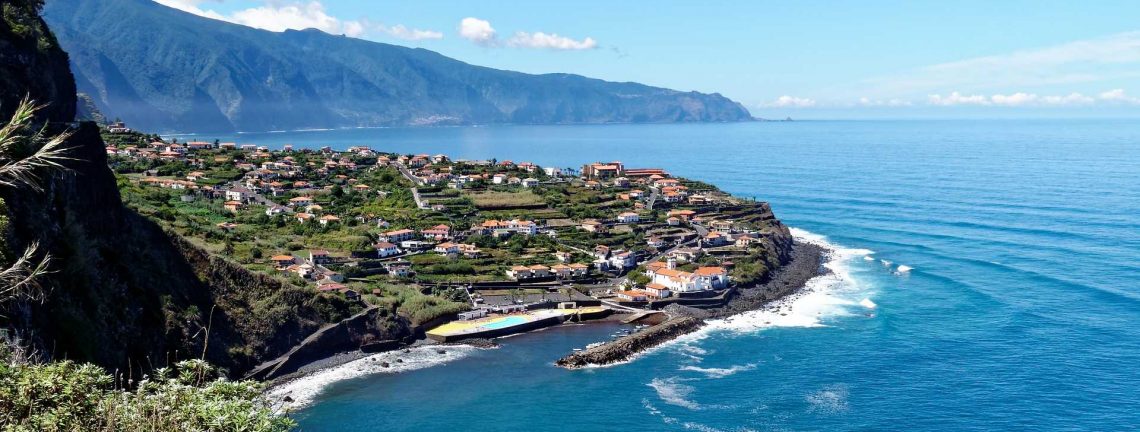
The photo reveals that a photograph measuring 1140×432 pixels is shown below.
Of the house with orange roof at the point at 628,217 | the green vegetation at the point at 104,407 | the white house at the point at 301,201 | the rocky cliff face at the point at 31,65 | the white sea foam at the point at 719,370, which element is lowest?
the white sea foam at the point at 719,370

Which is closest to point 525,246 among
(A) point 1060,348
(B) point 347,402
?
(B) point 347,402

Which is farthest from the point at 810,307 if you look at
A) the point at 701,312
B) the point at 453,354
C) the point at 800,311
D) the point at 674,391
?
the point at 453,354

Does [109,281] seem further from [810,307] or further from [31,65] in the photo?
[810,307]

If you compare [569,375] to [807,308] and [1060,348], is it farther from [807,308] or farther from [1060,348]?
[1060,348]

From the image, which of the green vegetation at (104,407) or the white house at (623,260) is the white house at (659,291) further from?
the green vegetation at (104,407)

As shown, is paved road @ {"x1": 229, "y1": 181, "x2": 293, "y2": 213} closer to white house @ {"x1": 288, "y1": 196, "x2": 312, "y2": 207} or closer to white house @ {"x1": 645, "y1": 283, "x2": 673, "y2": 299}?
white house @ {"x1": 288, "y1": 196, "x2": 312, "y2": 207}

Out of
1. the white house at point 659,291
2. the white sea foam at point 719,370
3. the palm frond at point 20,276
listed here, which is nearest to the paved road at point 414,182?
the white house at point 659,291
